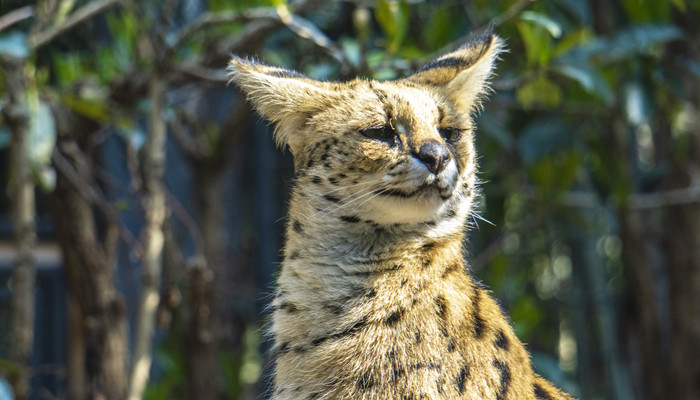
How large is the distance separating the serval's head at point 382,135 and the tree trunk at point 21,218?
4.17 feet

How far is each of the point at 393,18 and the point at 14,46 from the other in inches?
72.0

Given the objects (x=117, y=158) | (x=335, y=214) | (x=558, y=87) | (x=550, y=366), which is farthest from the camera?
(x=117, y=158)

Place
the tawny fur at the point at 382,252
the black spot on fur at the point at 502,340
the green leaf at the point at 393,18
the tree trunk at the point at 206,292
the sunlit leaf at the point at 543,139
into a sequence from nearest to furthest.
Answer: the tawny fur at the point at 382,252, the black spot on fur at the point at 502,340, the green leaf at the point at 393,18, the tree trunk at the point at 206,292, the sunlit leaf at the point at 543,139

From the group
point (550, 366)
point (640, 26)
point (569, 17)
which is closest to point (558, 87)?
point (569, 17)

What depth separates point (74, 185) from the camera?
435 centimetres

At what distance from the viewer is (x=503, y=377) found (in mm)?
2535

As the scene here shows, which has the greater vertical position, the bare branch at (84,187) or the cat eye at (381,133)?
the cat eye at (381,133)

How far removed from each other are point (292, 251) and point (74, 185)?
2.06 meters

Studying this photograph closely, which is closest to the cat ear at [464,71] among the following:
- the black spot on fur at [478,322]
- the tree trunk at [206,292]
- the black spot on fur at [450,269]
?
the black spot on fur at [450,269]

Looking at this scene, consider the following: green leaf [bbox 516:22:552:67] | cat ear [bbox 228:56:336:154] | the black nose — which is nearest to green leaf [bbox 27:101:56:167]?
cat ear [bbox 228:56:336:154]

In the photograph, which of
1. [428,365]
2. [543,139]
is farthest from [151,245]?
[543,139]

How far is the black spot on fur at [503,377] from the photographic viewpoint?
2494 mm

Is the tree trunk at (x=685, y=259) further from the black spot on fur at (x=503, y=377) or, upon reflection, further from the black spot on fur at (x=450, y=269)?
the black spot on fur at (x=503, y=377)

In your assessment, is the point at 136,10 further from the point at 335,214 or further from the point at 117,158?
the point at 117,158
